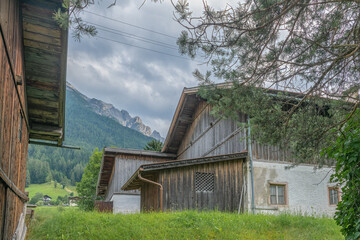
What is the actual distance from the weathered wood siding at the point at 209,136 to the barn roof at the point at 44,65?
767 cm


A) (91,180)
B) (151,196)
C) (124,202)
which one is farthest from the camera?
(91,180)

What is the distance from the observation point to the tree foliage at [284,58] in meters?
6.23

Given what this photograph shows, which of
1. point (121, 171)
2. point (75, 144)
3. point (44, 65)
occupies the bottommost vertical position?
point (121, 171)

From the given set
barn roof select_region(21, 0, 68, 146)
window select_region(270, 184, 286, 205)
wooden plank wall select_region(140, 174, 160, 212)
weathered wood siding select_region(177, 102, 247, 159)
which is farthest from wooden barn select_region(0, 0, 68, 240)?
window select_region(270, 184, 286, 205)

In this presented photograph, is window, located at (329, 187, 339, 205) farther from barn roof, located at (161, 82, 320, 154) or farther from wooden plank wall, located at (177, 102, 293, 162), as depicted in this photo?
barn roof, located at (161, 82, 320, 154)

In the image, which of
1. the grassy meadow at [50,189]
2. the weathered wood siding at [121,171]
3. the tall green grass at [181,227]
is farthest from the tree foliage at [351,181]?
the grassy meadow at [50,189]

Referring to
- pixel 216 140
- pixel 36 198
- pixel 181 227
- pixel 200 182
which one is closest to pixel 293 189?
pixel 200 182

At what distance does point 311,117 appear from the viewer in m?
8.09

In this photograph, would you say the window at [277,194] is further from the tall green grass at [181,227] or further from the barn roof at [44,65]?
the barn roof at [44,65]

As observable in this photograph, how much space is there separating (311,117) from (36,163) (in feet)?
321

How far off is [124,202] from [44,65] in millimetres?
16802

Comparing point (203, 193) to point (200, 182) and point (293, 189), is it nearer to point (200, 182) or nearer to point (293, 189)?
point (200, 182)

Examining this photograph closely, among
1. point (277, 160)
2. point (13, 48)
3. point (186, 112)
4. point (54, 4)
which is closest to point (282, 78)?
point (54, 4)

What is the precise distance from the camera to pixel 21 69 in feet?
22.0
